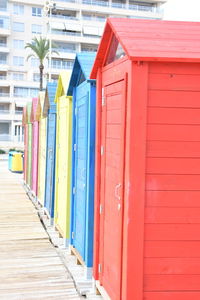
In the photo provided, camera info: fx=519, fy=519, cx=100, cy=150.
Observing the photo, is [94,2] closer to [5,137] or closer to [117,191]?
[5,137]

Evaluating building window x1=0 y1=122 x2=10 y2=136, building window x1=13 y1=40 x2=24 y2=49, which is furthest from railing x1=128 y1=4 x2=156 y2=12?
building window x1=0 y1=122 x2=10 y2=136

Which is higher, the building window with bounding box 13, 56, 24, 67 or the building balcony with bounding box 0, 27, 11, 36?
the building balcony with bounding box 0, 27, 11, 36

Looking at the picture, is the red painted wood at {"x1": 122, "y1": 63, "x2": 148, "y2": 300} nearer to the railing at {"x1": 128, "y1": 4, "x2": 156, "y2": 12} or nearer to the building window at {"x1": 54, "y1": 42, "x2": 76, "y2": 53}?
the building window at {"x1": 54, "y1": 42, "x2": 76, "y2": 53}

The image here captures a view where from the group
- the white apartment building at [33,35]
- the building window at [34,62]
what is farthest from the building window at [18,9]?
the building window at [34,62]

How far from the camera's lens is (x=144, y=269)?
4.00 meters

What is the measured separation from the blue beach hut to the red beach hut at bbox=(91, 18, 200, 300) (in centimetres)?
528

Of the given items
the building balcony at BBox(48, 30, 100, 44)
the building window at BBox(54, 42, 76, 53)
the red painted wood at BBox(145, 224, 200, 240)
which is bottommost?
the red painted wood at BBox(145, 224, 200, 240)

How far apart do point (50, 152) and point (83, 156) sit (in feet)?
12.0

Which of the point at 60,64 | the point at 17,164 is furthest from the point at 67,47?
the point at 17,164

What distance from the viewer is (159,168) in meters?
3.98

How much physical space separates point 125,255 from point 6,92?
199 ft

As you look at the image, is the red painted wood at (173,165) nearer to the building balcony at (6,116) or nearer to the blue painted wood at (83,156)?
the blue painted wood at (83,156)

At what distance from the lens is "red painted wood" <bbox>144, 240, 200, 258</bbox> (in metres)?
4.00

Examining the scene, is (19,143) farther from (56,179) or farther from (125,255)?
(125,255)
